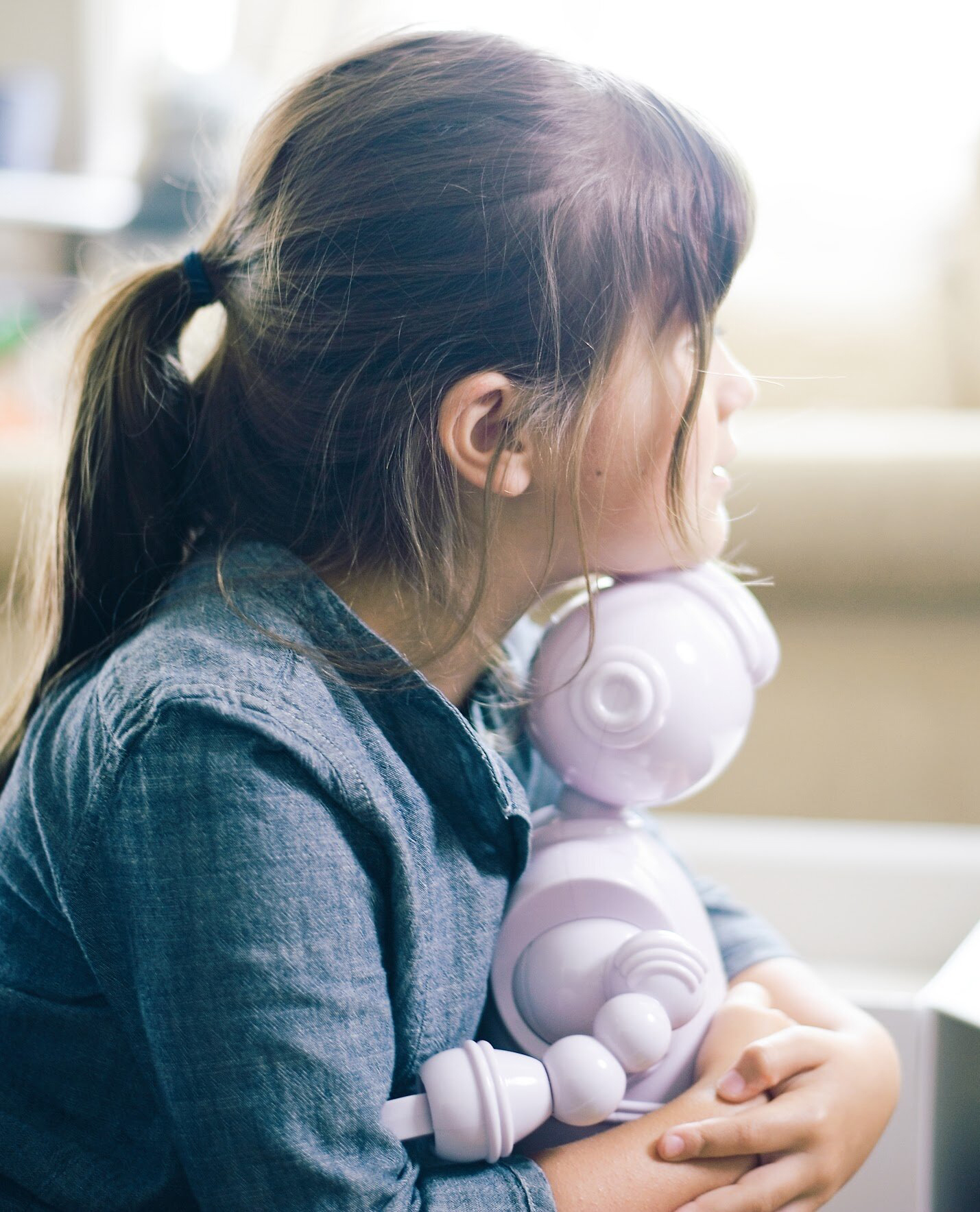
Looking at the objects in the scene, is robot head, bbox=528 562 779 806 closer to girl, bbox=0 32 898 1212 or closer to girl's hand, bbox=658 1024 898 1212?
girl, bbox=0 32 898 1212

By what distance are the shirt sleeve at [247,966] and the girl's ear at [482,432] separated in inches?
6.8

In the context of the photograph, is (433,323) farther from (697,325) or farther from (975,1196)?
(975,1196)

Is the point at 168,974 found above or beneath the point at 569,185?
beneath

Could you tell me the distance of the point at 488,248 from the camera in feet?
1.76

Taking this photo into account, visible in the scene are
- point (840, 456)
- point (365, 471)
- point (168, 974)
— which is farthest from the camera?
point (840, 456)

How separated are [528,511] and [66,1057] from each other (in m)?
0.33

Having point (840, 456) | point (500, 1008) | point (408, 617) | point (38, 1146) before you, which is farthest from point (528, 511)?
point (840, 456)

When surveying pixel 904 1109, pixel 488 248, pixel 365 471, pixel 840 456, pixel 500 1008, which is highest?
pixel 488 248

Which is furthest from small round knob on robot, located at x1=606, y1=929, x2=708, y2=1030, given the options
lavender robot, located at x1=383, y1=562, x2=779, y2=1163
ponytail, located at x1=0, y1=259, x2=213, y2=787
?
ponytail, located at x1=0, y1=259, x2=213, y2=787

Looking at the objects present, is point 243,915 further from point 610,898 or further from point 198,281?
point 198,281

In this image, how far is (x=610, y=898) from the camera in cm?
57

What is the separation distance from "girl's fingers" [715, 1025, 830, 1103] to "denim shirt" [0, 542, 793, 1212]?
101 millimetres

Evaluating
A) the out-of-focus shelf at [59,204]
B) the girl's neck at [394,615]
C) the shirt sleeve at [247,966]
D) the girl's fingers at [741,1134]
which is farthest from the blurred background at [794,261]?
the girl's fingers at [741,1134]

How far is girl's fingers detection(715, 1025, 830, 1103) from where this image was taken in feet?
1.74
